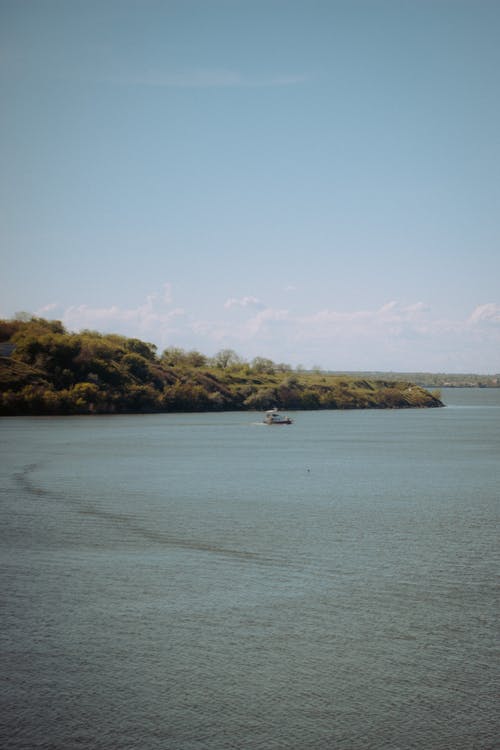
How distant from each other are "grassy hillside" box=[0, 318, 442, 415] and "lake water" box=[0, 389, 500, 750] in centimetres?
8747

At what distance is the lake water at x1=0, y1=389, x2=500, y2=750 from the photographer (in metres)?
12.8

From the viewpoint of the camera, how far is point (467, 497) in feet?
124

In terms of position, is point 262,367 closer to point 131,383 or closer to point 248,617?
point 131,383

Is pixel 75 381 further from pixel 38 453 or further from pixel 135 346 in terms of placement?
pixel 38 453

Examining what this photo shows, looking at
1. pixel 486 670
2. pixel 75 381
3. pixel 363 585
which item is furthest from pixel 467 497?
pixel 75 381

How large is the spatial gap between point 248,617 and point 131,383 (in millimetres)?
125974

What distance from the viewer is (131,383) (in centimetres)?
14200

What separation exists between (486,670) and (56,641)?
29.4ft

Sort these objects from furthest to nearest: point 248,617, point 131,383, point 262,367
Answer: point 262,367 → point 131,383 → point 248,617

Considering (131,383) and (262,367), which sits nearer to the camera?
(131,383)

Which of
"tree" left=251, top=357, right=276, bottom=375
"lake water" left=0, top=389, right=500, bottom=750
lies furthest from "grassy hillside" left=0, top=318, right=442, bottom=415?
"lake water" left=0, top=389, right=500, bottom=750

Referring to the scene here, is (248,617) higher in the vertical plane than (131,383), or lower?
lower

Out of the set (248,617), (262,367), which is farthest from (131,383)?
(248,617)

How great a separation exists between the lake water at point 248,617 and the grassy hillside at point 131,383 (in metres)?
87.5
